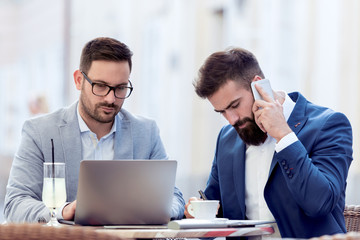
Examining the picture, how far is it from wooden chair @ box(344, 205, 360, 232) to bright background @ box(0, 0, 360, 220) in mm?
2157

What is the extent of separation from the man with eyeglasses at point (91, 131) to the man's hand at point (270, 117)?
46 centimetres

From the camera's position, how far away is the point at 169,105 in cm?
540

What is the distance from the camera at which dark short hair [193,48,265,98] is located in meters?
2.26

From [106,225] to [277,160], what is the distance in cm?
63

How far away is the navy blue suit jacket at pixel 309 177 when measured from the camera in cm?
200

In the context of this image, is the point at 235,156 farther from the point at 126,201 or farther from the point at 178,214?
the point at 126,201

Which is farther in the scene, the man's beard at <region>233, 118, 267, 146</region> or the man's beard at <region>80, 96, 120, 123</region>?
the man's beard at <region>80, 96, 120, 123</region>

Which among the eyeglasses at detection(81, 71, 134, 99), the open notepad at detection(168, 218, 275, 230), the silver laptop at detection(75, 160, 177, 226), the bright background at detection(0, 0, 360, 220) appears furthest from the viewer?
the bright background at detection(0, 0, 360, 220)

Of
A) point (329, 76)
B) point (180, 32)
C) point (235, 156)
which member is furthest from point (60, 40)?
point (235, 156)

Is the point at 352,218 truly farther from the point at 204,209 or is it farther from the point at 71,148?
the point at 71,148

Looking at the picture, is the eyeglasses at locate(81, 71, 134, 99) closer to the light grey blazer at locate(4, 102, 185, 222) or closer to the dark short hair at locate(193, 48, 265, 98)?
the light grey blazer at locate(4, 102, 185, 222)

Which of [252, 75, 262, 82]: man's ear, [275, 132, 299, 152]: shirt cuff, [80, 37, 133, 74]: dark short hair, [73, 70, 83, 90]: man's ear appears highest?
[80, 37, 133, 74]: dark short hair

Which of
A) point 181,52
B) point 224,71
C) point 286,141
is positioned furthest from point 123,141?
point 181,52

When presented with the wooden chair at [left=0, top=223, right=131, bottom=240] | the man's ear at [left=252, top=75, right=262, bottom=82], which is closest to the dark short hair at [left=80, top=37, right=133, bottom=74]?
the man's ear at [left=252, top=75, right=262, bottom=82]
